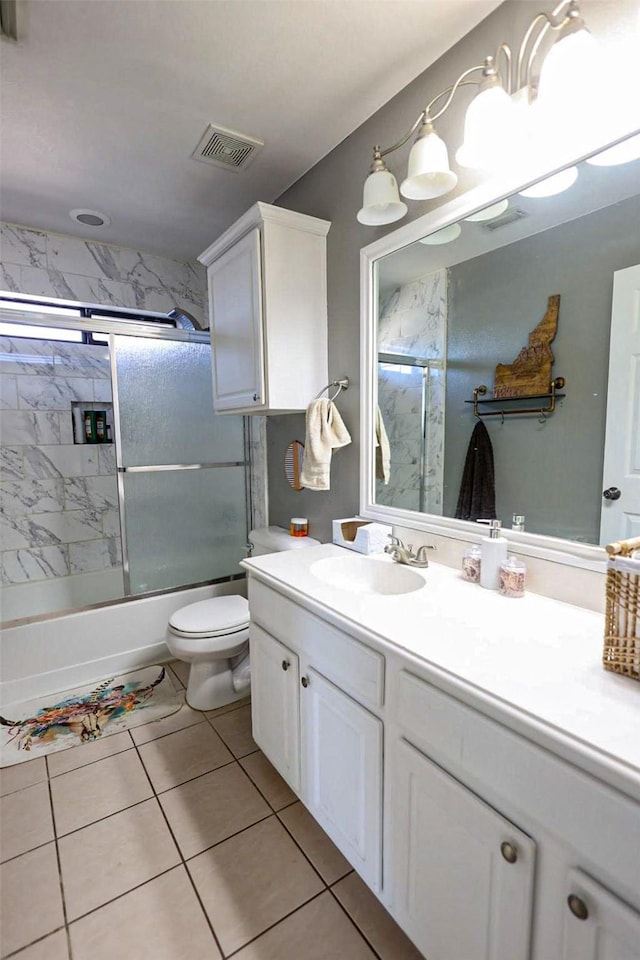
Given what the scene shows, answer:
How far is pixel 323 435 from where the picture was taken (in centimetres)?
186

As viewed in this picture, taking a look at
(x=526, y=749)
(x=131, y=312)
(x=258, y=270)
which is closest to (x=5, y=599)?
(x=131, y=312)

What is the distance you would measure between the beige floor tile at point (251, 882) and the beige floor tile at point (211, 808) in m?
0.04

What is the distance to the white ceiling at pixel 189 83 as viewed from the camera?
→ 1.26 metres

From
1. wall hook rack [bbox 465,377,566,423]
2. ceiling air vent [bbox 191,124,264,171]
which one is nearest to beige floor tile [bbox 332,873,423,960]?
wall hook rack [bbox 465,377,566,423]

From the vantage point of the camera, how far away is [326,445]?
1.86m

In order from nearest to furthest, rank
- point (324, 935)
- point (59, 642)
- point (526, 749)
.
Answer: point (526, 749) → point (324, 935) → point (59, 642)

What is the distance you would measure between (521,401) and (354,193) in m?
1.17

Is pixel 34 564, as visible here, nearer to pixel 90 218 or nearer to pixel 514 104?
pixel 90 218

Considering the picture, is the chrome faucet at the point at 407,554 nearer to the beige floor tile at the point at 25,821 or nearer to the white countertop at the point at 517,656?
the white countertop at the point at 517,656

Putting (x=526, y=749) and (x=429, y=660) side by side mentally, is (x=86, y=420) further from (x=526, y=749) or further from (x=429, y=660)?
(x=526, y=749)

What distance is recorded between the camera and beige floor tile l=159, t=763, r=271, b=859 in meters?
1.42

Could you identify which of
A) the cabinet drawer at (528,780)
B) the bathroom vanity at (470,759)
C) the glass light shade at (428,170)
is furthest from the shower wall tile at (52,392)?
the cabinet drawer at (528,780)

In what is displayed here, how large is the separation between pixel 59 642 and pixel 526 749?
2313 millimetres

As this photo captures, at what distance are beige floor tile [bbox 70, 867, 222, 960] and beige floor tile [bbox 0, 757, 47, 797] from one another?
2.16ft
